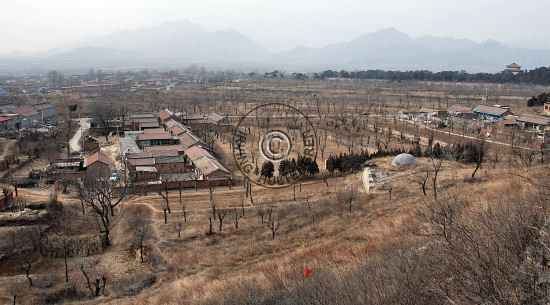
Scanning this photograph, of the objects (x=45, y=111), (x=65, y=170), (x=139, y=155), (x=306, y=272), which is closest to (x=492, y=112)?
(x=139, y=155)

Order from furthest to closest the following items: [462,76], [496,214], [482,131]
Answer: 1. [462,76]
2. [482,131]
3. [496,214]

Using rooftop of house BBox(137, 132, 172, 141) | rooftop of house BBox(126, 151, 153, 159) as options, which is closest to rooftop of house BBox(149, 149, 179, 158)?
rooftop of house BBox(126, 151, 153, 159)

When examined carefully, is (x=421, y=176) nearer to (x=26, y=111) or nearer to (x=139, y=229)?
(x=139, y=229)

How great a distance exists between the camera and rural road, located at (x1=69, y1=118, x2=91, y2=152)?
26.4m

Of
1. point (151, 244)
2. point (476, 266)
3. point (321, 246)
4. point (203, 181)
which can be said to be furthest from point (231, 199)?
point (476, 266)

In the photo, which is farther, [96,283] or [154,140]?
[154,140]

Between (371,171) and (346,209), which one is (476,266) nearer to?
(346,209)

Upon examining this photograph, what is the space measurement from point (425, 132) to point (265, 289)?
25.1m

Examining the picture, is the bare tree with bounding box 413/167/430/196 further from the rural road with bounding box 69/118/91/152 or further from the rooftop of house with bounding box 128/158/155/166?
the rural road with bounding box 69/118/91/152

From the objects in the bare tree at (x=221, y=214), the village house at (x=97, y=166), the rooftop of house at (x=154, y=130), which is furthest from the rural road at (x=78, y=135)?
the bare tree at (x=221, y=214)

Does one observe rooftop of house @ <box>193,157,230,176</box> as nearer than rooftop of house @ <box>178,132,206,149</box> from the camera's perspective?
A: Yes

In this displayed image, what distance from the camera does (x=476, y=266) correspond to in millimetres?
5379

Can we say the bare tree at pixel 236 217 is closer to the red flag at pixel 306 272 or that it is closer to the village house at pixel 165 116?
the red flag at pixel 306 272

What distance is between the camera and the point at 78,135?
30266 mm
